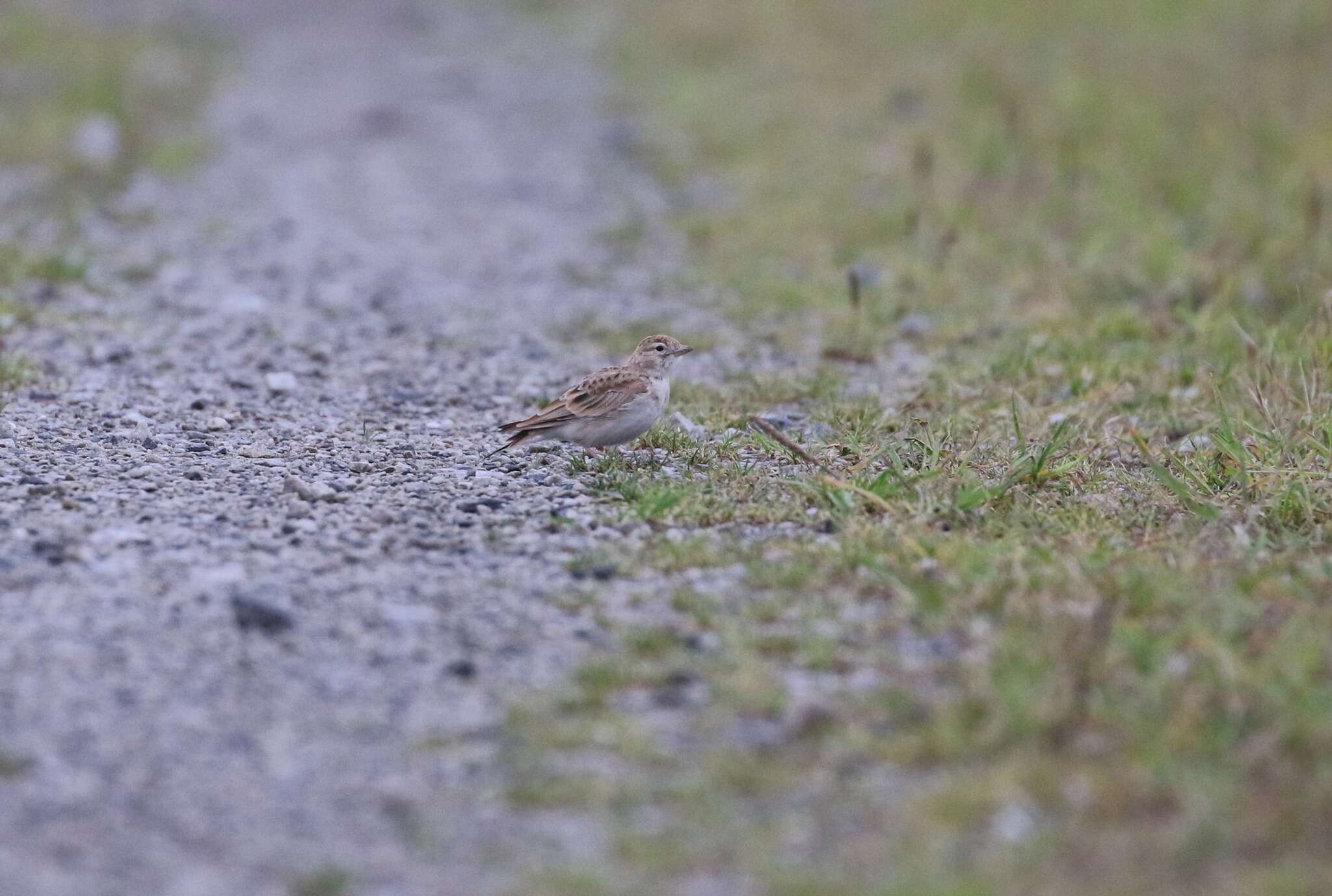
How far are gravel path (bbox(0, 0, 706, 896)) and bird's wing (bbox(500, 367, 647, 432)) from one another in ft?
0.84

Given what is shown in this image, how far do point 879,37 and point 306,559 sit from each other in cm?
1628

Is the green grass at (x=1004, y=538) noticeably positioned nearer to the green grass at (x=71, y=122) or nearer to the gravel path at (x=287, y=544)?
the gravel path at (x=287, y=544)

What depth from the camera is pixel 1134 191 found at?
13820 mm

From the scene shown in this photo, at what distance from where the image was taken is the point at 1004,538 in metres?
6.97

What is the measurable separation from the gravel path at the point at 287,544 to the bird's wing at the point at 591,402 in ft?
0.84

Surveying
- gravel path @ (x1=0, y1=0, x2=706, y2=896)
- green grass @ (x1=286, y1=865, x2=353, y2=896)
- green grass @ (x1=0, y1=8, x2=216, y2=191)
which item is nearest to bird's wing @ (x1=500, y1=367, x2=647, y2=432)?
gravel path @ (x1=0, y1=0, x2=706, y2=896)

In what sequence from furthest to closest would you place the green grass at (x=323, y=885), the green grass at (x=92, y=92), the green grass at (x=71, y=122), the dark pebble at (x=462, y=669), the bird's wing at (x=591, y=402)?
1. the green grass at (x=92, y=92)
2. the green grass at (x=71, y=122)
3. the bird's wing at (x=591, y=402)
4. the dark pebble at (x=462, y=669)
5. the green grass at (x=323, y=885)

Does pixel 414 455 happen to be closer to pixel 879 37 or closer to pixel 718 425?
pixel 718 425

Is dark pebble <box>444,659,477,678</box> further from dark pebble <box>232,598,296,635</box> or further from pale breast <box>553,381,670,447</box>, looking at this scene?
pale breast <box>553,381,670,447</box>

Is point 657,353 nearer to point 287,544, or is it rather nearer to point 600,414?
point 600,414

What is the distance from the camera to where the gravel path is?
4.84m

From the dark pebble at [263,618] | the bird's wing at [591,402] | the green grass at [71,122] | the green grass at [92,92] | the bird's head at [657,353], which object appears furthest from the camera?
the green grass at [92,92]

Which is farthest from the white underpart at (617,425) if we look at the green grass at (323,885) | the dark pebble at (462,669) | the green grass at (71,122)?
the green grass at (323,885)

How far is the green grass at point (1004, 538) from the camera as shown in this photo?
478cm
